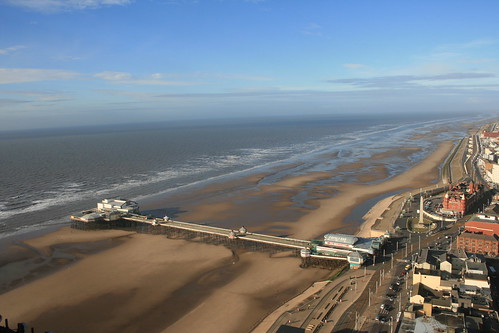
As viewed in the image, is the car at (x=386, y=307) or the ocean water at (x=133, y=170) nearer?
the car at (x=386, y=307)

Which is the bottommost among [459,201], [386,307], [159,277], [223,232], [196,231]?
[159,277]

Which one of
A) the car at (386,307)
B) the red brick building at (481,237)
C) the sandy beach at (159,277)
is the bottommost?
the sandy beach at (159,277)

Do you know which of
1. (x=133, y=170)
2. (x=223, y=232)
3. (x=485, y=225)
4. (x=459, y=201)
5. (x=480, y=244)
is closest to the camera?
(x=480, y=244)

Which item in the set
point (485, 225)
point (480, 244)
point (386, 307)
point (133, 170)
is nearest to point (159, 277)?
point (386, 307)

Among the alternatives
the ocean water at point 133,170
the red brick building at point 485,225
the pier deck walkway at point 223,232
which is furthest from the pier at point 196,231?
the red brick building at point 485,225

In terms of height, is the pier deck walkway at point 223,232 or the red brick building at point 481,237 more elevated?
the red brick building at point 481,237

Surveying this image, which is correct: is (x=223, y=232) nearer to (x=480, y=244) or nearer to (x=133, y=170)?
(x=480, y=244)

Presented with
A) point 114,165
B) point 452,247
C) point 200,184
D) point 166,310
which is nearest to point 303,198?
point 200,184

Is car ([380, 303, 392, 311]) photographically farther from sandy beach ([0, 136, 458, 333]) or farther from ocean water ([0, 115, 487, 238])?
ocean water ([0, 115, 487, 238])

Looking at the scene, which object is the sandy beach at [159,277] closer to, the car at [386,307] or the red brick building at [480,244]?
the car at [386,307]

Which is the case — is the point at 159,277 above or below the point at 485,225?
below
